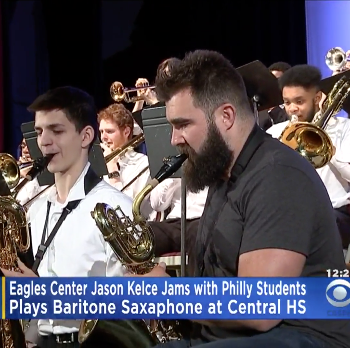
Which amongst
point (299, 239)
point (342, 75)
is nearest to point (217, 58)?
point (299, 239)

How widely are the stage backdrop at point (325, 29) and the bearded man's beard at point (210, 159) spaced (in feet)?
10.7

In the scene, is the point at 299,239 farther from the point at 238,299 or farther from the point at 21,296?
the point at 21,296

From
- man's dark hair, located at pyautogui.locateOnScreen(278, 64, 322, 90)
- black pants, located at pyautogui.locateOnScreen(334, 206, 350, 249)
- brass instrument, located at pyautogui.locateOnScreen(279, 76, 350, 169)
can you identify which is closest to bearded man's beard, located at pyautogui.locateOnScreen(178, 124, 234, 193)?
brass instrument, located at pyautogui.locateOnScreen(279, 76, 350, 169)

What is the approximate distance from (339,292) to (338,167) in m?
2.16

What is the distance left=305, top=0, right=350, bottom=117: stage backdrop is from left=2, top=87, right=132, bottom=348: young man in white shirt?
2.63m

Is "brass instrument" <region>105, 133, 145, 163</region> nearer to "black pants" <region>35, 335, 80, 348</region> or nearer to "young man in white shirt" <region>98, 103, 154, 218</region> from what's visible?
"young man in white shirt" <region>98, 103, 154, 218</region>

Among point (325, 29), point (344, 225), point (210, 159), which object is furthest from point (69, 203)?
point (325, 29)

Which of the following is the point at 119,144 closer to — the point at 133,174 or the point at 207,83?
the point at 133,174

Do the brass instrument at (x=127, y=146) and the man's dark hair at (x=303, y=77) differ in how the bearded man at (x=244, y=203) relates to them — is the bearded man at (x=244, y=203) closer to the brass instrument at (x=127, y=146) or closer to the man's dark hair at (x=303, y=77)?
the man's dark hair at (x=303, y=77)

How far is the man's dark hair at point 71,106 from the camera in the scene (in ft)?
10.5

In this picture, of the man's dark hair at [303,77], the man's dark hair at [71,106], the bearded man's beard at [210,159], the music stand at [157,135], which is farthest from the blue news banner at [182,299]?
the man's dark hair at [303,77]

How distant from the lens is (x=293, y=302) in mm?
2000

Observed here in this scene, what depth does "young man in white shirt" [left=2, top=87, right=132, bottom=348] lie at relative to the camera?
2.90 m

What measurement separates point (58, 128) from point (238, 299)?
1.47 metres
